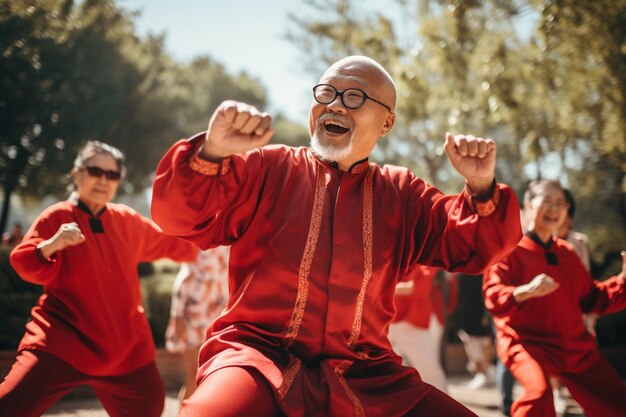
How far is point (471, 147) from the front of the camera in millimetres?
2523

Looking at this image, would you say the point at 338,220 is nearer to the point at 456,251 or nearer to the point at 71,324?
the point at 456,251

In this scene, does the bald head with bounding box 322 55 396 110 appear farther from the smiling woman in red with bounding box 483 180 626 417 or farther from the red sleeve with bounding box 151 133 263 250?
the smiling woman in red with bounding box 483 180 626 417

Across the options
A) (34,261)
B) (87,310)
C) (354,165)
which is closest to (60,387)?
(87,310)

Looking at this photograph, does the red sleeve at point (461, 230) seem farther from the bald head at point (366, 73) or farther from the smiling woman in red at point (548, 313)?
the smiling woman in red at point (548, 313)

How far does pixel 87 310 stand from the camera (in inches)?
146

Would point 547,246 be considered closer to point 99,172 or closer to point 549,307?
point 549,307

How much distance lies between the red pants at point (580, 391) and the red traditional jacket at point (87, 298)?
2505 mm

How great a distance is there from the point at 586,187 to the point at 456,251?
20.2m

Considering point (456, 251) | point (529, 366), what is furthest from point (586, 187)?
point (456, 251)

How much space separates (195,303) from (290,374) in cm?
412

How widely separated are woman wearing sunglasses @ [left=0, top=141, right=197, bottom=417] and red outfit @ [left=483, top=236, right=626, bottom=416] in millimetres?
2487

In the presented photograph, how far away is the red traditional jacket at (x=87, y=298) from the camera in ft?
11.8

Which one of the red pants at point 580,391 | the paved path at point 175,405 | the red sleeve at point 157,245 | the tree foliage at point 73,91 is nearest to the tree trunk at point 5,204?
the tree foliage at point 73,91

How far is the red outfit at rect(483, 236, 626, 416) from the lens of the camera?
400cm
